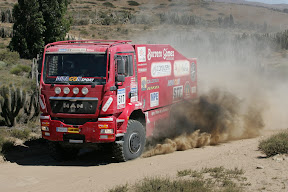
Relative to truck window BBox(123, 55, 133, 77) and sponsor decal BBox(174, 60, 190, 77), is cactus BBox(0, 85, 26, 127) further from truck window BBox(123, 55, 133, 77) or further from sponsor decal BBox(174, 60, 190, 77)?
sponsor decal BBox(174, 60, 190, 77)

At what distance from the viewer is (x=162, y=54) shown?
12312 millimetres

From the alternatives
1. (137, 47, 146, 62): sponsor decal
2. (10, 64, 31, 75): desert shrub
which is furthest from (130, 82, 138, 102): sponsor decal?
(10, 64, 31, 75): desert shrub

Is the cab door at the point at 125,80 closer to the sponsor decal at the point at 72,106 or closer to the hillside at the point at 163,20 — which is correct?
the sponsor decal at the point at 72,106

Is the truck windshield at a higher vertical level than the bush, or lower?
higher

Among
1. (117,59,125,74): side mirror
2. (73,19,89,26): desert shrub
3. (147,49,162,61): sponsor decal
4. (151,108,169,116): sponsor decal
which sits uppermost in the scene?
(73,19,89,26): desert shrub

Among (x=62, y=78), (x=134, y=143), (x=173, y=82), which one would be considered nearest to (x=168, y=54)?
(x=173, y=82)

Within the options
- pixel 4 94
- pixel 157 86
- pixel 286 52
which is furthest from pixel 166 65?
pixel 286 52

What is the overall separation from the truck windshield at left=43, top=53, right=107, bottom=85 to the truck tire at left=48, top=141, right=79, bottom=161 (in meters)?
1.86

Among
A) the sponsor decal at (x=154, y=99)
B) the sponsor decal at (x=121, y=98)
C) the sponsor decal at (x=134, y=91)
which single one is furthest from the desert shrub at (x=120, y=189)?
the sponsor decal at (x=154, y=99)

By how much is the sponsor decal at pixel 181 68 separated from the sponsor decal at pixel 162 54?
0.36 meters

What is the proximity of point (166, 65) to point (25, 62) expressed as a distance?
1979cm

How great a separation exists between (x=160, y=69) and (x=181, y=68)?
1484mm

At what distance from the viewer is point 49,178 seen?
9.44m

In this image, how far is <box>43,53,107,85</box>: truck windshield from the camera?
32.7 feet
